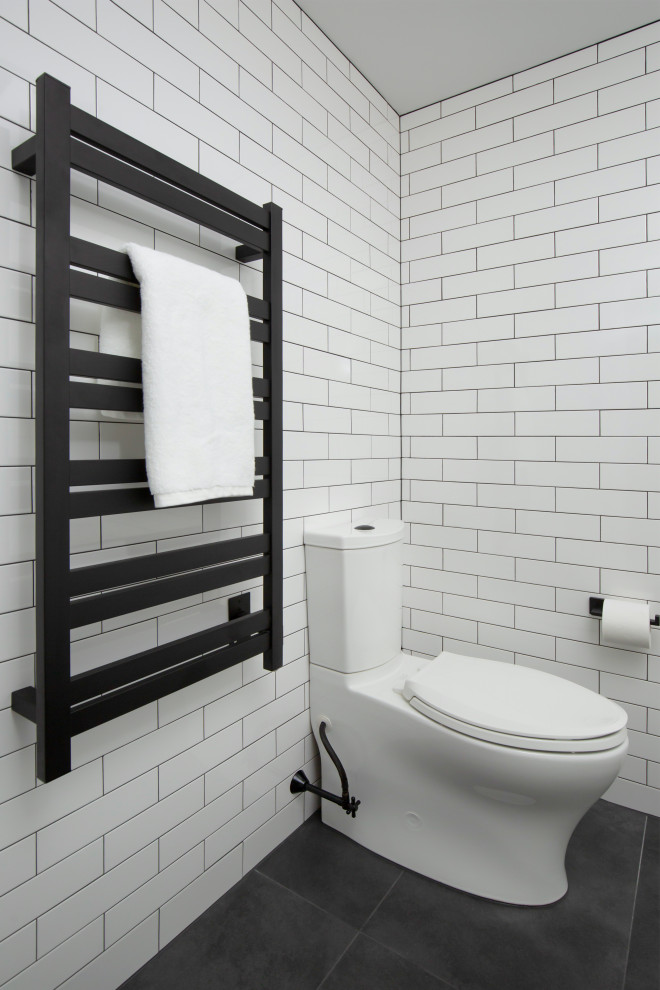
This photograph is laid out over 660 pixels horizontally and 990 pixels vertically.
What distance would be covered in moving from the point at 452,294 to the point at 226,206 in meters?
1.04

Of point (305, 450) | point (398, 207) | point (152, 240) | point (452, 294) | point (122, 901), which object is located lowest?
point (122, 901)

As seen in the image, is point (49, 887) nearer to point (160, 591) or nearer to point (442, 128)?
point (160, 591)

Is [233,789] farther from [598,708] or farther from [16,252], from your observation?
[16,252]

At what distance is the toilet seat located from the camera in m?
1.18

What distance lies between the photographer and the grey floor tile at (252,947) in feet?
3.62

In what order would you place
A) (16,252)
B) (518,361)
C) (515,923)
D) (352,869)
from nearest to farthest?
(16,252) < (515,923) < (352,869) < (518,361)

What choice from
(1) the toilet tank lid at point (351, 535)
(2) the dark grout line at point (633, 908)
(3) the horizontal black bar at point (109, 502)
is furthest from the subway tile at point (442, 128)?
(2) the dark grout line at point (633, 908)

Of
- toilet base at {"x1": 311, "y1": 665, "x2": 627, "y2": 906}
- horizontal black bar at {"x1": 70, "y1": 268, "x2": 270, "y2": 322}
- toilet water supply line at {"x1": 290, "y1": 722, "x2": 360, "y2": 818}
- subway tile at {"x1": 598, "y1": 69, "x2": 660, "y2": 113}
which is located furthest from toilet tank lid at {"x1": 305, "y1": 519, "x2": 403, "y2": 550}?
subway tile at {"x1": 598, "y1": 69, "x2": 660, "y2": 113}

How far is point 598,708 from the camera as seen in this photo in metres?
1.26

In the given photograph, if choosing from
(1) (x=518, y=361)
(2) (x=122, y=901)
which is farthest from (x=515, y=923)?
(1) (x=518, y=361)

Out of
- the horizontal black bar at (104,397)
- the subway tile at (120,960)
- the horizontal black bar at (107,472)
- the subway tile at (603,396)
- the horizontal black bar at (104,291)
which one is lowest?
the subway tile at (120,960)

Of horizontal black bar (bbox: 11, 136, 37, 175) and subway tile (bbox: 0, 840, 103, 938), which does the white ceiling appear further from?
subway tile (bbox: 0, 840, 103, 938)

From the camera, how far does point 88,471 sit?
89 cm

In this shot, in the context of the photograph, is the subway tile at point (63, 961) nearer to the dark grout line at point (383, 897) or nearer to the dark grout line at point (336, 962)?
the dark grout line at point (336, 962)
